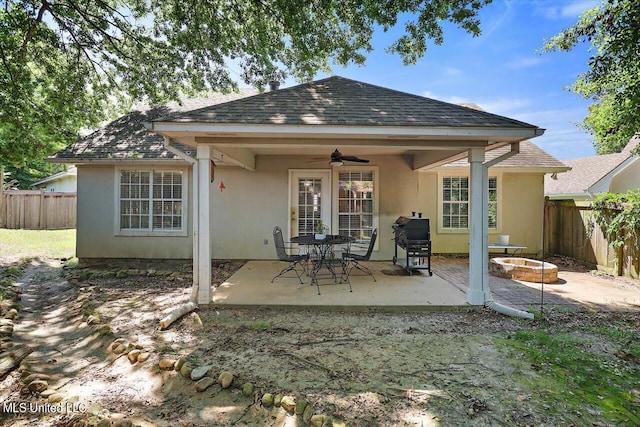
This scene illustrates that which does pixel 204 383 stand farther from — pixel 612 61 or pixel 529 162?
pixel 529 162

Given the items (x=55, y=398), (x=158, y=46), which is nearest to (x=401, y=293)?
(x=55, y=398)

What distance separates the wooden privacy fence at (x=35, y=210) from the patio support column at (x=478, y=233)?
18.7 m

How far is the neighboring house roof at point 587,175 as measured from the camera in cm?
1360

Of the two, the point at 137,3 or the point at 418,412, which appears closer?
the point at 418,412

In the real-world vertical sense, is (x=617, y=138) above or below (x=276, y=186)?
above

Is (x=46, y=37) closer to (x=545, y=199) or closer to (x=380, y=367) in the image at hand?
(x=380, y=367)

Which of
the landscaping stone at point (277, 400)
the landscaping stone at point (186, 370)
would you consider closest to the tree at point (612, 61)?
the landscaping stone at point (277, 400)

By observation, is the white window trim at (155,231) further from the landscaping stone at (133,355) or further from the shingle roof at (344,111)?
the landscaping stone at (133,355)

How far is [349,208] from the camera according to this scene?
8.57 meters

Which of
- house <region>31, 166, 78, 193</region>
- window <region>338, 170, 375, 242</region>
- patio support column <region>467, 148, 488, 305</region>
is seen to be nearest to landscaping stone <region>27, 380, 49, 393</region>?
patio support column <region>467, 148, 488, 305</region>

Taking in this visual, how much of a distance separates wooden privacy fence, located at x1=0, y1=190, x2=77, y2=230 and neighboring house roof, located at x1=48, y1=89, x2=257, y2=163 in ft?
31.6

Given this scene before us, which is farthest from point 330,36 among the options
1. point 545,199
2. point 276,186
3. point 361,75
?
point 545,199

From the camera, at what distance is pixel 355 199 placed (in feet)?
28.1

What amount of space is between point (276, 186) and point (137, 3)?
5863 mm
